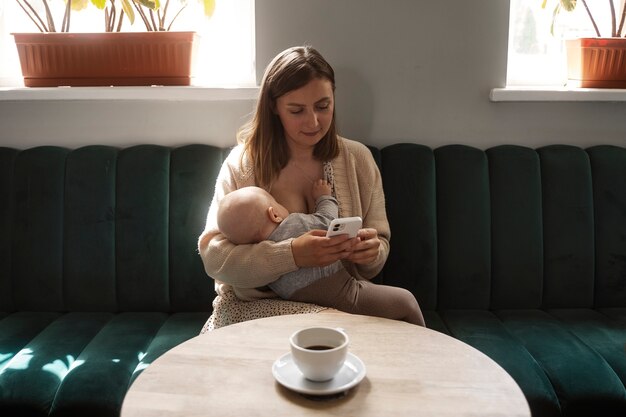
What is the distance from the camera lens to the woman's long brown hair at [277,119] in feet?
6.23

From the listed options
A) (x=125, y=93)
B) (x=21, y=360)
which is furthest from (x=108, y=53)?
(x=21, y=360)

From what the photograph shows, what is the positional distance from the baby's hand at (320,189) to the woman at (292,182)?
37 millimetres

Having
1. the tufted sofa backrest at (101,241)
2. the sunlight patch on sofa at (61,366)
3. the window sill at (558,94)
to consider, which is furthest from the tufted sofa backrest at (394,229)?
the sunlight patch on sofa at (61,366)

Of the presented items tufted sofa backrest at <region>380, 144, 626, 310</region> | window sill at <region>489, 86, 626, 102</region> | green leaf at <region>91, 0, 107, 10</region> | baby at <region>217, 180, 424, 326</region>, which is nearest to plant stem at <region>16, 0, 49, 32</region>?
green leaf at <region>91, 0, 107, 10</region>

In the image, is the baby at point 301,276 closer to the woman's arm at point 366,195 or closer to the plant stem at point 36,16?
the woman's arm at point 366,195

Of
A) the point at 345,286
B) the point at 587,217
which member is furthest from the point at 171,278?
the point at 587,217

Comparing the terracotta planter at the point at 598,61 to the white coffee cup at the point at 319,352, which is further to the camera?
the terracotta planter at the point at 598,61

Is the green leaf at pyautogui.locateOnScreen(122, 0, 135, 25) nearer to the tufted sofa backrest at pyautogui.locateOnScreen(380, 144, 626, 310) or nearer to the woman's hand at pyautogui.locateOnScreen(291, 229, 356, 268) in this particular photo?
the tufted sofa backrest at pyautogui.locateOnScreen(380, 144, 626, 310)

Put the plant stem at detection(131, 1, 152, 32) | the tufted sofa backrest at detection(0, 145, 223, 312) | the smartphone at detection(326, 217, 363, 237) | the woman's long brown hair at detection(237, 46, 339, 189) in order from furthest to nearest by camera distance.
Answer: the plant stem at detection(131, 1, 152, 32), the tufted sofa backrest at detection(0, 145, 223, 312), the woman's long brown hair at detection(237, 46, 339, 189), the smartphone at detection(326, 217, 363, 237)

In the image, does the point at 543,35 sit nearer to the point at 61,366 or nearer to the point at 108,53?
the point at 108,53

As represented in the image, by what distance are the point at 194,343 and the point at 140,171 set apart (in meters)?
1.06

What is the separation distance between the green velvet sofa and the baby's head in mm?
514

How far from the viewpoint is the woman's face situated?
190 centimetres

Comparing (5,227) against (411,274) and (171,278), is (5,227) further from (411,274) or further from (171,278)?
(411,274)
